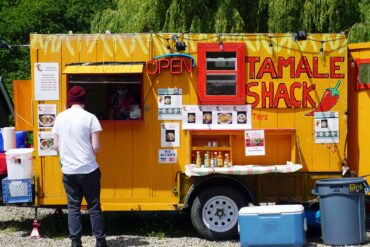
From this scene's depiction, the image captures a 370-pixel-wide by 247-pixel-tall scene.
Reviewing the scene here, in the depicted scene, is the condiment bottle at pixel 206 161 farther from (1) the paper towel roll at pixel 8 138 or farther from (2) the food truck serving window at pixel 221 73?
(1) the paper towel roll at pixel 8 138

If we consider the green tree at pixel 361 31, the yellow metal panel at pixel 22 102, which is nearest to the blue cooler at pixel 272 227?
the yellow metal panel at pixel 22 102

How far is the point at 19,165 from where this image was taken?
8.31 metres

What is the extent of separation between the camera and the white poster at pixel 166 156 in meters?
8.37

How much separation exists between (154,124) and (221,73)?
112 centimetres

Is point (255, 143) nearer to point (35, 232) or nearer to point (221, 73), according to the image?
point (221, 73)

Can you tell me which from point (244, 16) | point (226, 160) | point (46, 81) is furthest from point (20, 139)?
point (244, 16)

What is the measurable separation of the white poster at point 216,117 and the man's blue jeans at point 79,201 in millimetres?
1582

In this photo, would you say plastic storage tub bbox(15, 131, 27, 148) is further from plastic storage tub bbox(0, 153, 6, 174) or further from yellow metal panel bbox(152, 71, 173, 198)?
yellow metal panel bbox(152, 71, 173, 198)

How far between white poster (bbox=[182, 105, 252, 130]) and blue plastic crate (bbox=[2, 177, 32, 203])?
86.4 inches

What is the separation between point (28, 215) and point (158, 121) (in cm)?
342

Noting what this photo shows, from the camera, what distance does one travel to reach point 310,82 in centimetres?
837

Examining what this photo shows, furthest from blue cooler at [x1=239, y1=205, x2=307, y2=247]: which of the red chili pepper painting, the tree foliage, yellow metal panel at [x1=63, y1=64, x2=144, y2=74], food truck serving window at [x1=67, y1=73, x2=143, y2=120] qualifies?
the tree foliage

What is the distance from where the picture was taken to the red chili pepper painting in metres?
8.35

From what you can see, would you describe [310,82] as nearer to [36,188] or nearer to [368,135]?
[368,135]
